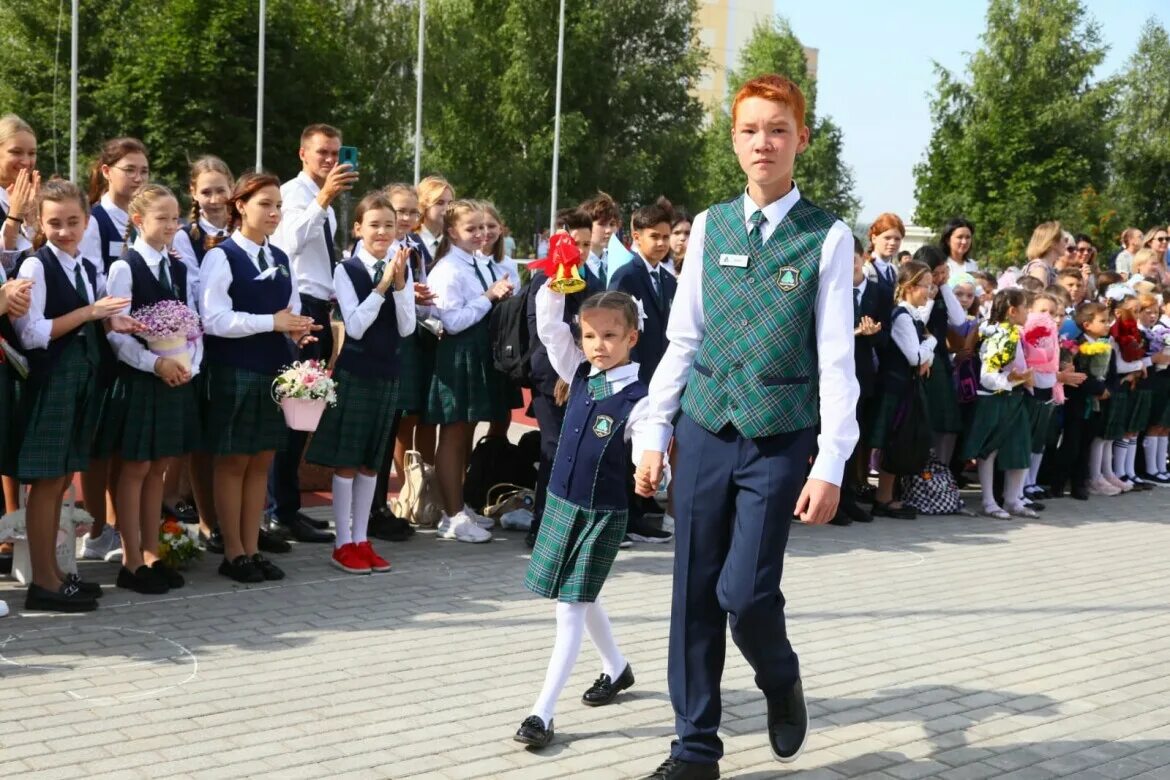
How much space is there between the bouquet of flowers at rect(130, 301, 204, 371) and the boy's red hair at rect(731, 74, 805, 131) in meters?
3.32

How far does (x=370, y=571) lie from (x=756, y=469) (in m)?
3.66

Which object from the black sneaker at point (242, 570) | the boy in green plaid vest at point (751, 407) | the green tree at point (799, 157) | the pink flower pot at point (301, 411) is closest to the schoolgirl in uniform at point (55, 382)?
the black sneaker at point (242, 570)

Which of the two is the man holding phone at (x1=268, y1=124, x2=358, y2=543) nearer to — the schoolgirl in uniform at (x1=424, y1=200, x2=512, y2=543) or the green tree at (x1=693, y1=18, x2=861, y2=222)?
the schoolgirl in uniform at (x1=424, y1=200, x2=512, y2=543)

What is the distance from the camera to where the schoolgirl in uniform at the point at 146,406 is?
21.4 feet

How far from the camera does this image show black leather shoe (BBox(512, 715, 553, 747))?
4.63m

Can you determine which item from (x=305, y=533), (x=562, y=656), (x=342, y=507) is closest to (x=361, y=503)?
(x=342, y=507)

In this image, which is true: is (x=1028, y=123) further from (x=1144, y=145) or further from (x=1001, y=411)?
(x=1001, y=411)

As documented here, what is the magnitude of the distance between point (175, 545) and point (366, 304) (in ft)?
5.38

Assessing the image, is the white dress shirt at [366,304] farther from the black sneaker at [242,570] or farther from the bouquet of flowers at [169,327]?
the black sneaker at [242,570]

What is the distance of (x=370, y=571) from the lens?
7.30 meters

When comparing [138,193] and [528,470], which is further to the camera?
[528,470]

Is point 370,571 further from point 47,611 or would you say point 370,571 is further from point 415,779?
point 415,779

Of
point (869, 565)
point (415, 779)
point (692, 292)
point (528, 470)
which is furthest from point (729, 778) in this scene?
point (528, 470)

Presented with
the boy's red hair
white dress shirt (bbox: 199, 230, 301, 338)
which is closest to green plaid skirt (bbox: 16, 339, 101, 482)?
white dress shirt (bbox: 199, 230, 301, 338)
